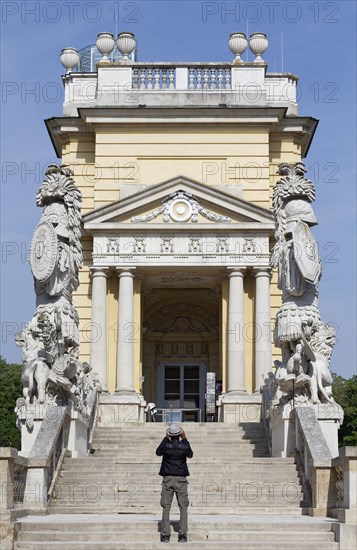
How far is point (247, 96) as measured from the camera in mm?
34625

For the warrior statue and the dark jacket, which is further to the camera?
the warrior statue

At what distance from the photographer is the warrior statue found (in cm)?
2011

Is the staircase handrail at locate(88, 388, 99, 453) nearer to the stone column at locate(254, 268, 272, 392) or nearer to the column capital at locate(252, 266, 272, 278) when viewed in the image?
the stone column at locate(254, 268, 272, 392)

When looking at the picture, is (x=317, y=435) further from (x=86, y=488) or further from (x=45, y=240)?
(x=45, y=240)

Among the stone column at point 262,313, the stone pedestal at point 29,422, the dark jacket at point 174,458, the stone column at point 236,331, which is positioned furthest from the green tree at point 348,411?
the dark jacket at point 174,458

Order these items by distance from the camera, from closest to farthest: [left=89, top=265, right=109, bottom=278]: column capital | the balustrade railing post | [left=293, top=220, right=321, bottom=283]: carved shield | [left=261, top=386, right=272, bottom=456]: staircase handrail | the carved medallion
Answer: the balustrade railing post < [left=293, top=220, right=321, bottom=283]: carved shield < [left=261, top=386, right=272, bottom=456]: staircase handrail < [left=89, top=265, right=109, bottom=278]: column capital < the carved medallion

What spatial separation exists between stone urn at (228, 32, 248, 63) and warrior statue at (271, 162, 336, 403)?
14940 millimetres

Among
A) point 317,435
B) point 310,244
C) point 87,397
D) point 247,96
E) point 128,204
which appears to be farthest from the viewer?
point 247,96

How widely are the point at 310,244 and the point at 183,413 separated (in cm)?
→ 1611

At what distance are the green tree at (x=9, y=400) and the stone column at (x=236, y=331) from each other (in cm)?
2420

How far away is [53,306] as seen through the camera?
20656 mm

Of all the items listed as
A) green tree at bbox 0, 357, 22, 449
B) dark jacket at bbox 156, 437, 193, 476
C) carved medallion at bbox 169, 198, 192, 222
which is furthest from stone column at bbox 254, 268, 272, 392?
green tree at bbox 0, 357, 22, 449

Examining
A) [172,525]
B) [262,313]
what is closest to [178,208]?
[262,313]

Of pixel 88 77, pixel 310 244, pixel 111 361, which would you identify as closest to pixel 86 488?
pixel 310 244
